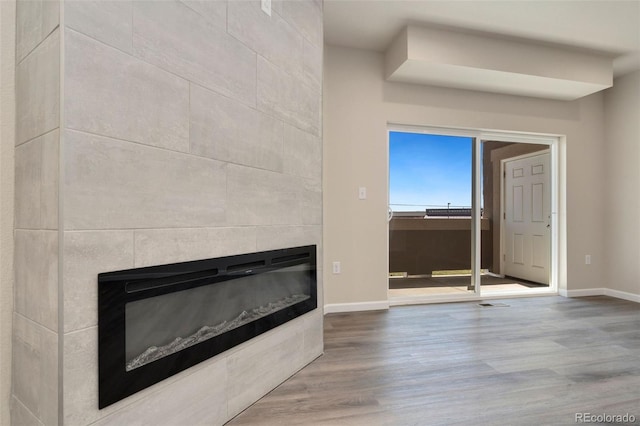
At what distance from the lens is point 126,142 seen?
115 centimetres

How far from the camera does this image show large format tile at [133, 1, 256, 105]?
1.22 metres

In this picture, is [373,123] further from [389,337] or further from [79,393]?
[79,393]

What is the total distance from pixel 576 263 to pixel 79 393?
196 inches

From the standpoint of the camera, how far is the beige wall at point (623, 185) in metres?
3.90

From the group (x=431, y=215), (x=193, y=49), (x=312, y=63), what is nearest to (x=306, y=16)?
(x=312, y=63)

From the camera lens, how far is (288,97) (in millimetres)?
2008

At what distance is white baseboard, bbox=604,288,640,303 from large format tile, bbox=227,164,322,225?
160 inches

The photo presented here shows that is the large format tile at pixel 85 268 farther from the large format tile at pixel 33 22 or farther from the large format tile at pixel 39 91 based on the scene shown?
the large format tile at pixel 33 22

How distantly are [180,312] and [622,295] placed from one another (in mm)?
4982

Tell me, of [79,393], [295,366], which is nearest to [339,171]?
[295,366]

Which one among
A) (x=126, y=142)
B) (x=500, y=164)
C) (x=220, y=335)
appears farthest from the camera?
(x=500, y=164)

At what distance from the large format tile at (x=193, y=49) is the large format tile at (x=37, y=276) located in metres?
0.71

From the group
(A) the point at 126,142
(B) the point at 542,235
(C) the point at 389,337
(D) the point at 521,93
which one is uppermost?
(D) the point at 521,93

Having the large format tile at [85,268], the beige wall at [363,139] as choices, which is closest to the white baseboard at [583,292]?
the beige wall at [363,139]
